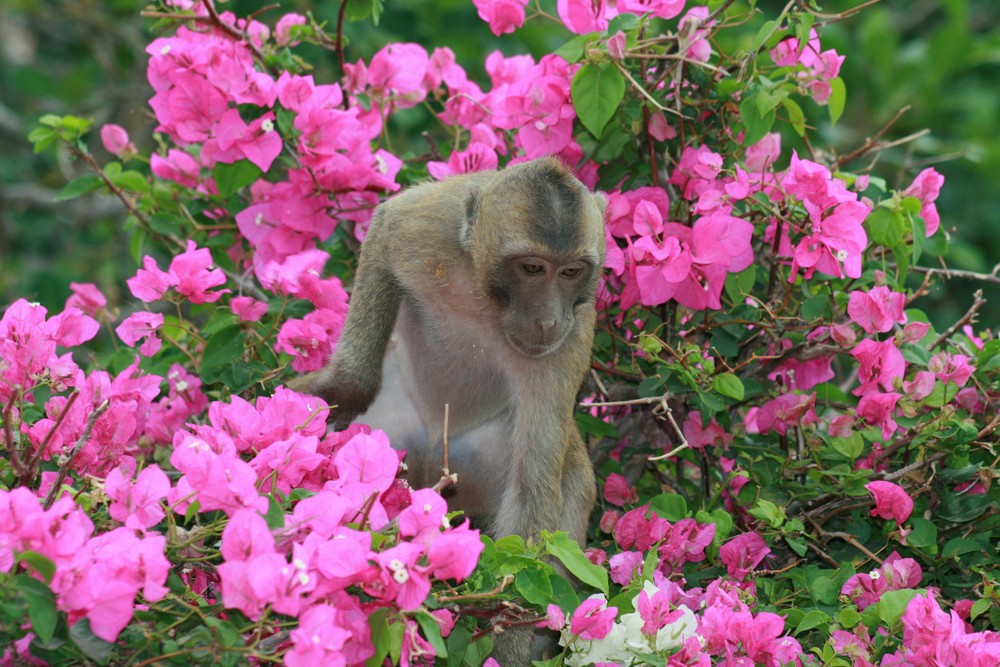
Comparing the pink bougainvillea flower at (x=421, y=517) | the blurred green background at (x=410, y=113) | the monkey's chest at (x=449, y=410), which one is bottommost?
the blurred green background at (x=410, y=113)

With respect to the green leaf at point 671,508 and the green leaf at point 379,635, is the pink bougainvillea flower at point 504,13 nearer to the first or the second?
the green leaf at point 671,508

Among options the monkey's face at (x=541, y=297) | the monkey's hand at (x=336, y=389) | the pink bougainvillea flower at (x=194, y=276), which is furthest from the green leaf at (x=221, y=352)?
the monkey's face at (x=541, y=297)

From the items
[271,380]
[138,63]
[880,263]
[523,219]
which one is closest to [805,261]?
[880,263]

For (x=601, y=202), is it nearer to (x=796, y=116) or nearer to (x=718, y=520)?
(x=796, y=116)

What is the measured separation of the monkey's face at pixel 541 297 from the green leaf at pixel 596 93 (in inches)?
14.6

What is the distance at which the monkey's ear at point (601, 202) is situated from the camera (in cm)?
337

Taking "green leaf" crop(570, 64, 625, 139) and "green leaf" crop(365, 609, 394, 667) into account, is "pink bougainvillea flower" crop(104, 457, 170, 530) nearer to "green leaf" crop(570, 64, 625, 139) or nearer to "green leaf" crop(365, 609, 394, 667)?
"green leaf" crop(365, 609, 394, 667)

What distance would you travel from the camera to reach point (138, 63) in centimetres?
762

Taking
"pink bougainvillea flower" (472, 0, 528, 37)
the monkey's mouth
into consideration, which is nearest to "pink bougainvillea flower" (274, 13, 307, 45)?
"pink bougainvillea flower" (472, 0, 528, 37)

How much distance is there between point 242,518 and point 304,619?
0.21 meters

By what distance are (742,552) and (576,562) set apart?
68cm

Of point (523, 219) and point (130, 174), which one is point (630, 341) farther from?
point (130, 174)

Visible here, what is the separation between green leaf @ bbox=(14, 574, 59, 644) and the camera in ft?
6.47

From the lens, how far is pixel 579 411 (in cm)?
370
